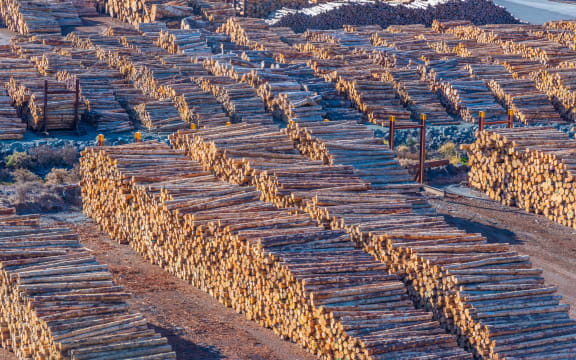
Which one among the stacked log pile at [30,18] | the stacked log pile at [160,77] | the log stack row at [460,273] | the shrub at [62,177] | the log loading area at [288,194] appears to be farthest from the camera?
the stacked log pile at [30,18]

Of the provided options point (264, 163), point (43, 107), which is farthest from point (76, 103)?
point (264, 163)

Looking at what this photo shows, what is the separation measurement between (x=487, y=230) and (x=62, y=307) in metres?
11.2

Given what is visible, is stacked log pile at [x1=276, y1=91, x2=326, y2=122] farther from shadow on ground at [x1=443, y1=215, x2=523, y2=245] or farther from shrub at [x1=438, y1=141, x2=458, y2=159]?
shadow on ground at [x1=443, y1=215, x2=523, y2=245]

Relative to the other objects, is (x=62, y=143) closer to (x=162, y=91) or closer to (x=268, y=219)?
(x=162, y=91)

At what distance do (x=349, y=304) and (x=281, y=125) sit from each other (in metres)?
15.1

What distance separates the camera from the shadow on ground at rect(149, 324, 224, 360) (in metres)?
14.3

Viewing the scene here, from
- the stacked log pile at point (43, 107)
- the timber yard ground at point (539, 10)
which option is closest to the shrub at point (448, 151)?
the stacked log pile at point (43, 107)

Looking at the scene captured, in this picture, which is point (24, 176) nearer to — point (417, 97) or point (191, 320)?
point (191, 320)

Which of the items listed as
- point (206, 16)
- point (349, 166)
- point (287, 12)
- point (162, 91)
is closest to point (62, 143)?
point (162, 91)

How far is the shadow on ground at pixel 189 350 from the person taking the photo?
14.3 meters

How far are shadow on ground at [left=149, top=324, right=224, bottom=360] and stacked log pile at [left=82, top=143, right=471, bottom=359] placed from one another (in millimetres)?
1334

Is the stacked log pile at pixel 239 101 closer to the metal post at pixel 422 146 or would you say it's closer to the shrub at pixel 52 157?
the shrub at pixel 52 157

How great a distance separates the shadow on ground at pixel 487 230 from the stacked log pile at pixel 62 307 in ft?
31.4

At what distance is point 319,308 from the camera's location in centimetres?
1411
